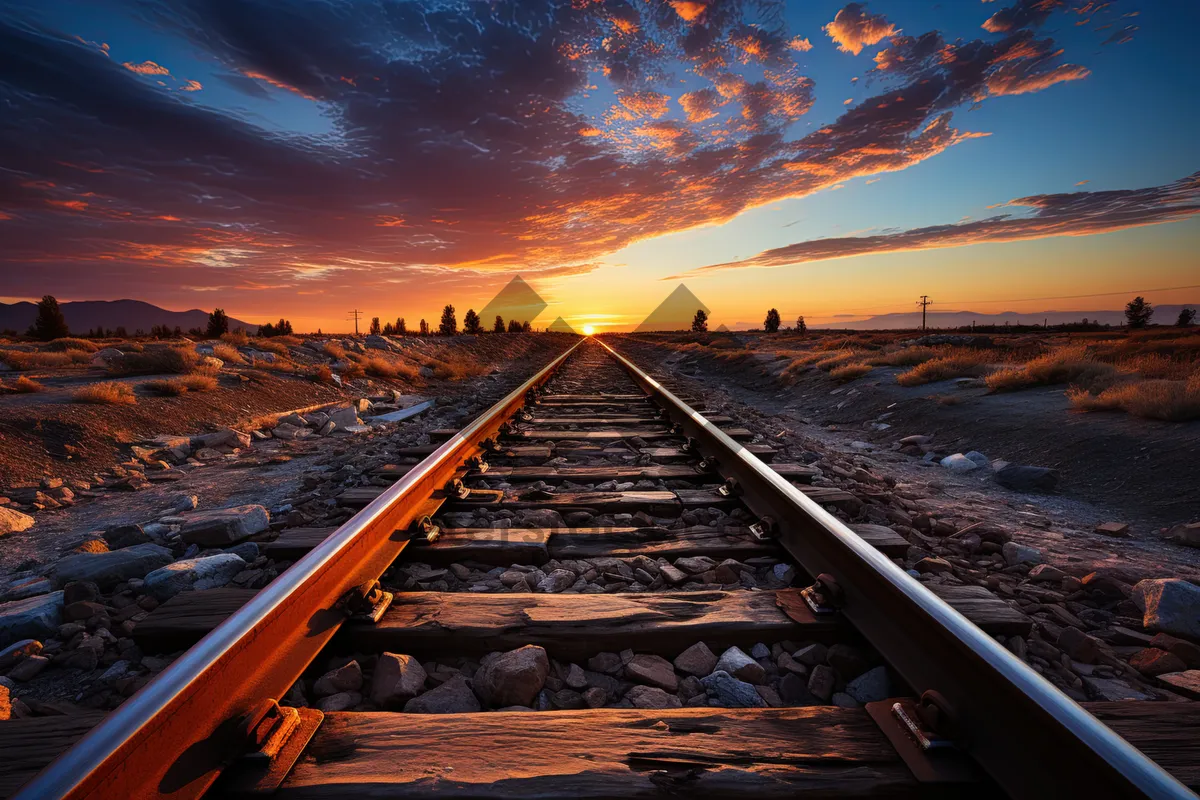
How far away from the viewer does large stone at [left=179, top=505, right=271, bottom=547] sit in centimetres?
280

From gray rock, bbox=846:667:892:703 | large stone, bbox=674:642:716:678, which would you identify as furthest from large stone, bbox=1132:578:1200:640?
large stone, bbox=674:642:716:678

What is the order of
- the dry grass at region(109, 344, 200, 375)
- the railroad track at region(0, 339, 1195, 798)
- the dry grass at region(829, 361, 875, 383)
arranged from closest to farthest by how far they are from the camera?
the railroad track at region(0, 339, 1195, 798)
the dry grass at region(109, 344, 200, 375)
the dry grass at region(829, 361, 875, 383)

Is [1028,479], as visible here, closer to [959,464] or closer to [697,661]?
[959,464]

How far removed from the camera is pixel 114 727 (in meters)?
1.13

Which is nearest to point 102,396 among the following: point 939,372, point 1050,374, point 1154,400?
point 1154,400

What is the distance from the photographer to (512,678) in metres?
1.60

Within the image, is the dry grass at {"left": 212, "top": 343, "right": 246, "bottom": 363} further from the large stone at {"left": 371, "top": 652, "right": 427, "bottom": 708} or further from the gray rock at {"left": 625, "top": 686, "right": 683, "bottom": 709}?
the gray rock at {"left": 625, "top": 686, "right": 683, "bottom": 709}

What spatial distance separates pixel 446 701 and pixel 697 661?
78 cm

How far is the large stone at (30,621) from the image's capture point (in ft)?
6.33

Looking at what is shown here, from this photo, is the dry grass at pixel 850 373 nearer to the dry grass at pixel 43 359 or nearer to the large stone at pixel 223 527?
the large stone at pixel 223 527

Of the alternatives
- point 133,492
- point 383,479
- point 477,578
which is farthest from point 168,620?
point 133,492

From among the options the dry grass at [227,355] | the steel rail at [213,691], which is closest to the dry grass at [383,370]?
the dry grass at [227,355]

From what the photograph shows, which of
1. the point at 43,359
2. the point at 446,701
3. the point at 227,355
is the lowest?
the point at 446,701

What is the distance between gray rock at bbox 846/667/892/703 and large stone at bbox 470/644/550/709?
0.93m
